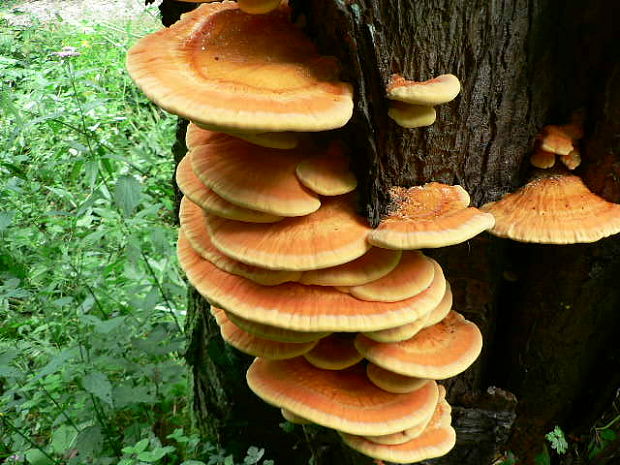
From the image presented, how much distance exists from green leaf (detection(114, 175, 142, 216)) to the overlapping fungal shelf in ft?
2.66

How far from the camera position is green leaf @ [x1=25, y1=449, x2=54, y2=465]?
3.11 meters

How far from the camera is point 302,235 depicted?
69.0 inches

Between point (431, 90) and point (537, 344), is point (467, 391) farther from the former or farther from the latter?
point (431, 90)

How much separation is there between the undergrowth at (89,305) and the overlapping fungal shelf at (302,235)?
978 mm

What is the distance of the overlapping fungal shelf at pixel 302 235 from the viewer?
152 cm

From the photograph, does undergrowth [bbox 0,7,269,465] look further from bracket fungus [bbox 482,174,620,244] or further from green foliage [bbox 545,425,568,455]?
bracket fungus [bbox 482,174,620,244]

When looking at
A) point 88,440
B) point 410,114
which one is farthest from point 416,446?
point 88,440

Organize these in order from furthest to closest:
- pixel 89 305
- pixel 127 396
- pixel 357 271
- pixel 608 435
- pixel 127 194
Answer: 1. pixel 89 305
2. pixel 608 435
3. pixel 127 396
4. pixel 127 194
5. pixel 357 271

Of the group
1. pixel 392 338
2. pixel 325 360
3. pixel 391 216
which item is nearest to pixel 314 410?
pixel 325 360

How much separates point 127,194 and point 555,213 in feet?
7.18

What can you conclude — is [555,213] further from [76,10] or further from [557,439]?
[76,10]

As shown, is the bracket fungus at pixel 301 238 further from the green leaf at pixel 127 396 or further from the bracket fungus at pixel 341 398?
the green leaf at pixel 127 396

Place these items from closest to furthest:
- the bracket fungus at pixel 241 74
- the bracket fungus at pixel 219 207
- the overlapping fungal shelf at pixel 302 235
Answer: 1. the bracket fungus at pixel 241 74
2. the overlapping fungal shelf at pixel 302 235
3. the bracket fungus at pixel 219 207

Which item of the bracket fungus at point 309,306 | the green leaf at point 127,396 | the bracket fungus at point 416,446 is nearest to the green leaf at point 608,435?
the bracket fungus at point 416,446
